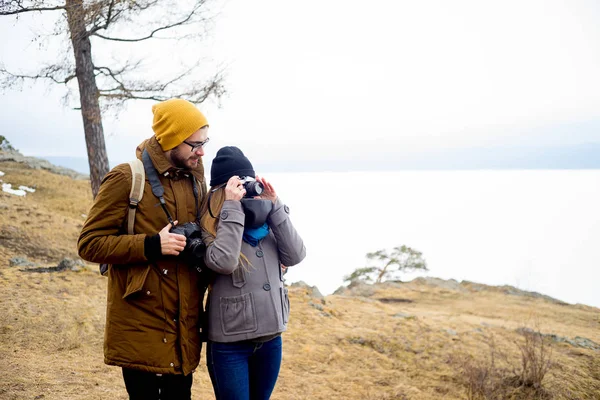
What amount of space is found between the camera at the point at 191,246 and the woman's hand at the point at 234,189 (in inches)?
9.1

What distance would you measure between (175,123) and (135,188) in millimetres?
343

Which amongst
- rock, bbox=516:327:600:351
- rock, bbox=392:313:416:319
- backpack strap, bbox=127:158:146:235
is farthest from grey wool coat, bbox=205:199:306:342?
rock, bbox=516:327:600:351

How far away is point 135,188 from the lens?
2.03 meters

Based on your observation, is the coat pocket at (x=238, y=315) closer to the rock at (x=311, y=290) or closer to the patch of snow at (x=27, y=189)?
the rock at (x=311, y=290)

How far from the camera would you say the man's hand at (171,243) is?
6.40ft

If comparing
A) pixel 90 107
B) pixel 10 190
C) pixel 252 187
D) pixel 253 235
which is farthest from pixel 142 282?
pixel 10 190

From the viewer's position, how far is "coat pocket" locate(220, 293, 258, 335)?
6.89ft

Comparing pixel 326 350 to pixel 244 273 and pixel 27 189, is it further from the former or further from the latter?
pixel 27 189

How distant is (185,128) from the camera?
6.84 ft

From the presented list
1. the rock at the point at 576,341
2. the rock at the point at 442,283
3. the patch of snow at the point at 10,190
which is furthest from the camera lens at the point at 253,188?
the rock at the point at 442,283

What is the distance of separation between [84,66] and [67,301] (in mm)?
3412

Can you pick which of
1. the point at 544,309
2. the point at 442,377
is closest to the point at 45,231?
the point at 442,377

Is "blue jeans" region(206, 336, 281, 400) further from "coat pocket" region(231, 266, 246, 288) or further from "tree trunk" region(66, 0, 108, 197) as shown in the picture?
"tree trunk" region(66, 0, 108, 197)

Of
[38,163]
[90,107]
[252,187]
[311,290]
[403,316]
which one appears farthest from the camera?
[38,163]
